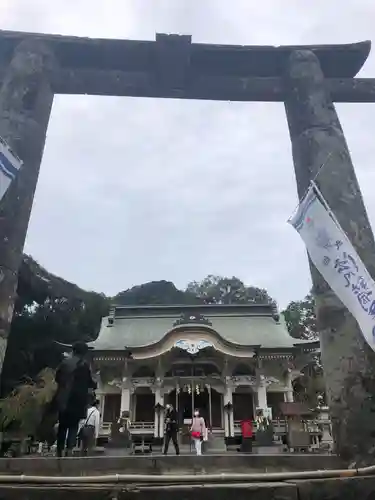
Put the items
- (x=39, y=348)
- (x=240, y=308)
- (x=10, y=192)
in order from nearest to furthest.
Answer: (x=10, y=192), (x=240, y=308), (x=39, y=348)

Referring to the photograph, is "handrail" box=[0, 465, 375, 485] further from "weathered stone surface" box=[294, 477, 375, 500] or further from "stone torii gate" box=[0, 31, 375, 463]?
"stone torii gate" box=[0, 31, 375, 463]

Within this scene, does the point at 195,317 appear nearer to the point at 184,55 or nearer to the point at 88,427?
the point at 88,427

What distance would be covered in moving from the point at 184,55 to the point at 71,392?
600 cm

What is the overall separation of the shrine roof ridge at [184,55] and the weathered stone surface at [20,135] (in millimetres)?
392

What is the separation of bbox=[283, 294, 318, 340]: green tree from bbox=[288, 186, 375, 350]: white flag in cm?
2796

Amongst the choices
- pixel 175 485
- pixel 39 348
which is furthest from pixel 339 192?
pixel 39 348

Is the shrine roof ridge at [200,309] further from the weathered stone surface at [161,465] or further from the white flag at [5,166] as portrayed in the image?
the white flag at [5,166]

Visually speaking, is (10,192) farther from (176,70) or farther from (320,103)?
(320,103)

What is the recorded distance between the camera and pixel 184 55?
7668 mm

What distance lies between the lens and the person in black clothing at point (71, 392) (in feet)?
18.6

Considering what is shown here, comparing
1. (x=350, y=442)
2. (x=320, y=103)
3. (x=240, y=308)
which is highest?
(x=240, y=308)

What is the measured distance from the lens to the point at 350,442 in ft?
15.9

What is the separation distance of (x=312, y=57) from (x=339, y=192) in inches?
117

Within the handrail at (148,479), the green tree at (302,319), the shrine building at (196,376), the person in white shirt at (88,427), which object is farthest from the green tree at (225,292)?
the handrail at (148,479)
